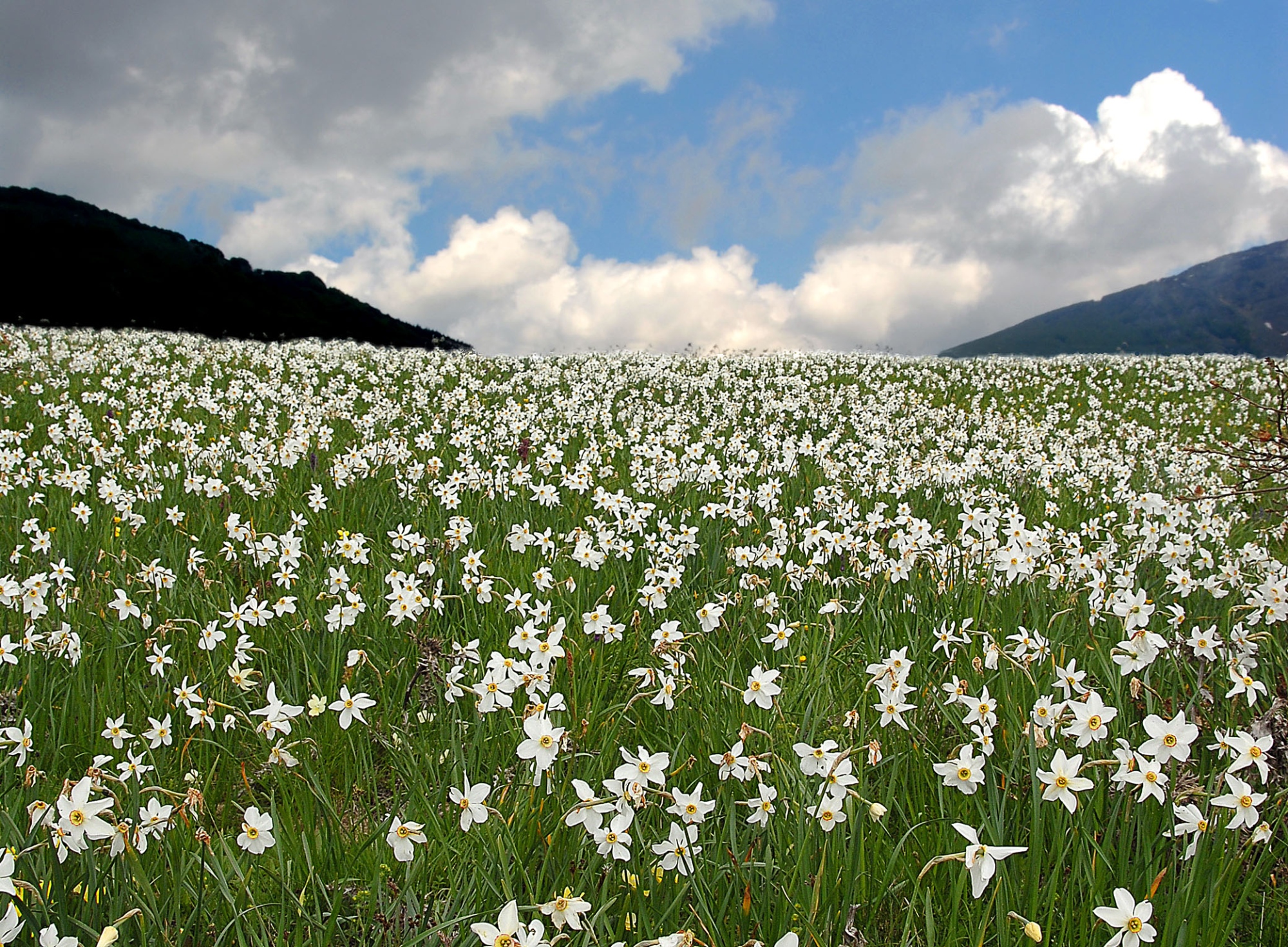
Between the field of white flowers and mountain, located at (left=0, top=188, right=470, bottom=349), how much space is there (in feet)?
95.4

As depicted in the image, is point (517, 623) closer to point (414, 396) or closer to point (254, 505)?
point (254, 505)

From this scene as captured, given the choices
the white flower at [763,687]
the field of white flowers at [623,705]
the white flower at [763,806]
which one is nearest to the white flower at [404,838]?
the field of white flowers at [623,705]

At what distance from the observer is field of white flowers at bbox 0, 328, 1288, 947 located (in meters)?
Answer: 2.23

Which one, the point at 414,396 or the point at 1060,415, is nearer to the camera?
the point at 414,396

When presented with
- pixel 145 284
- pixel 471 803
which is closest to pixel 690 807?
pixel 471 803

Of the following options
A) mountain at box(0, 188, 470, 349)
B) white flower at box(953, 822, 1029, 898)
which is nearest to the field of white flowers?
white flower at box(953, 822, 1029, 898)

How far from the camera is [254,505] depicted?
6.74 metres

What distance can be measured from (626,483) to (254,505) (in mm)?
3473

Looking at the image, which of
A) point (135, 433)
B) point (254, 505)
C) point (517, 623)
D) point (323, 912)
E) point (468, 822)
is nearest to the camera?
point (468, 822)

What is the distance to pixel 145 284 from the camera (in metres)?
38.8

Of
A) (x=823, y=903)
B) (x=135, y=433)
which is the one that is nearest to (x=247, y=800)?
(x=823, y=903)

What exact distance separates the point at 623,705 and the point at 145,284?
148ft

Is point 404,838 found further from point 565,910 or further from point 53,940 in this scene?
point 53,940

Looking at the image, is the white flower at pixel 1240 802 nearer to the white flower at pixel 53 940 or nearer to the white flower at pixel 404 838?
the white flower at pixel 404 838
